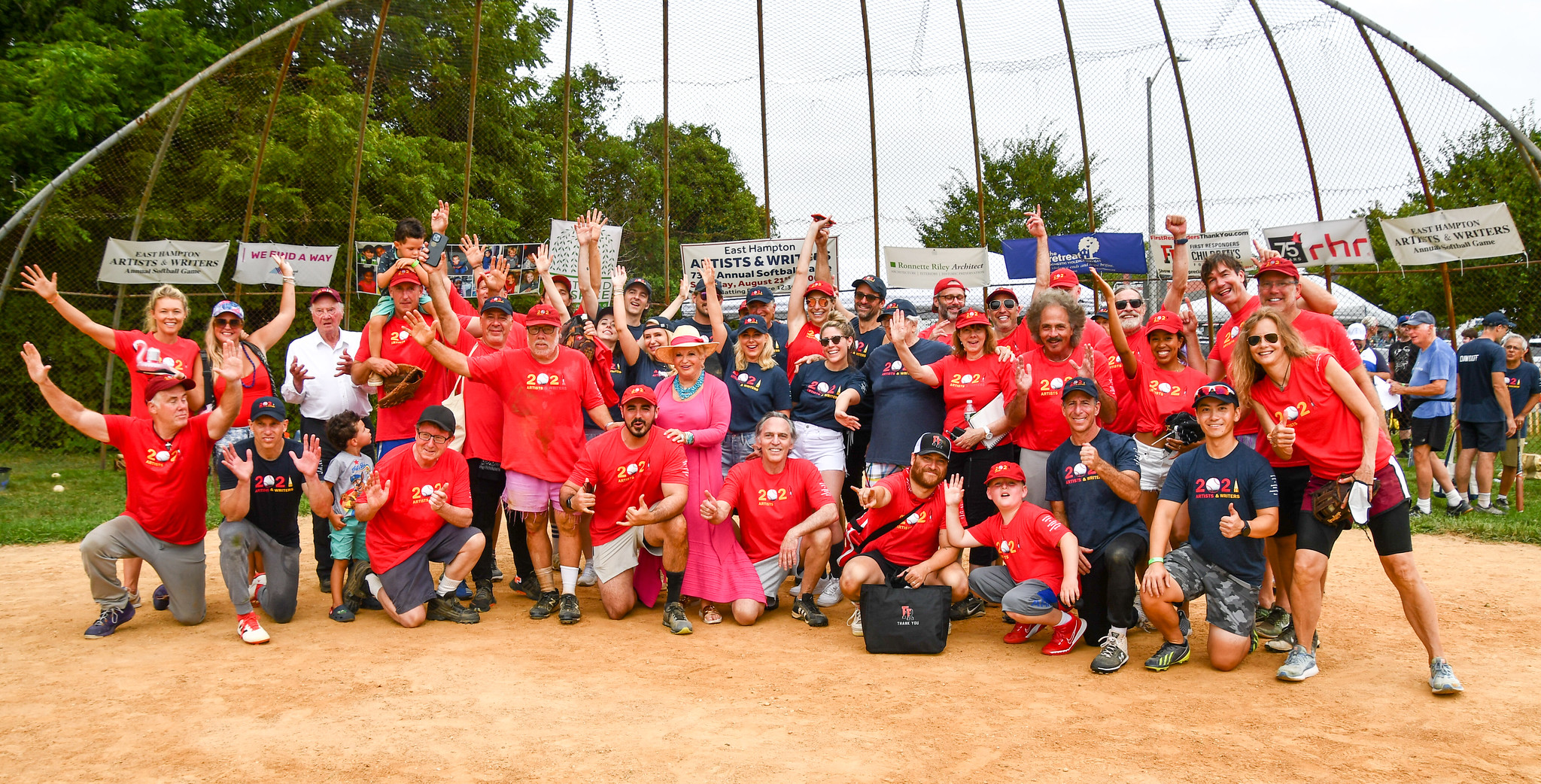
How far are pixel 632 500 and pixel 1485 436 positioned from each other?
977 cm

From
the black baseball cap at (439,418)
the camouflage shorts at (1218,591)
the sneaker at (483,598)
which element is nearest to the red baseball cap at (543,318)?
the black baseball cap at (439,418)

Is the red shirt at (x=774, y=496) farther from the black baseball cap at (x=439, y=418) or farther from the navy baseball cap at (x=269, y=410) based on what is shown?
the navy baseball cap at (x=269, y=410)

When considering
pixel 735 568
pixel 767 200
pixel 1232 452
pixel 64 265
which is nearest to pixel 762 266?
pixel 767 200

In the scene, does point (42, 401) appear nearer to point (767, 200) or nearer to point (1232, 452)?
point (767, 200)

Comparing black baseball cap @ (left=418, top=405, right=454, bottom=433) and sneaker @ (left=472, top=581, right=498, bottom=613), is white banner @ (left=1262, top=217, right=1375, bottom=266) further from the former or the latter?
black baseball cap @ (left=418, top=405, right=454, bottom=433)

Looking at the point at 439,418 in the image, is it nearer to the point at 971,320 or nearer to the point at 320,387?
the point at 320,387

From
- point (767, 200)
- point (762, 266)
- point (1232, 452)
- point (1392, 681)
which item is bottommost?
point (1392, 681)

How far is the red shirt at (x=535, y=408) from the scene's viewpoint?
7.01m

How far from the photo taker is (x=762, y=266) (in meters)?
12.6

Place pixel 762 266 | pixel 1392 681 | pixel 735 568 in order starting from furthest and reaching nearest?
pixel 762 266, pixel 735 568, pixel 1392 681

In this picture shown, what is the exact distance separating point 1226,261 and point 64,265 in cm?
1799

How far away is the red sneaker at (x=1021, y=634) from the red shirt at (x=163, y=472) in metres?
5.47

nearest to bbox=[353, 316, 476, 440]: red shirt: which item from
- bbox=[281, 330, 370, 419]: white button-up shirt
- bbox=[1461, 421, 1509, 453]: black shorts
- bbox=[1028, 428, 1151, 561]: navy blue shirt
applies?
bbox=[281, 330, 370, 419]: white button-up shirt

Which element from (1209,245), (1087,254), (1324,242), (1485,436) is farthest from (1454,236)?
(1087,254)
